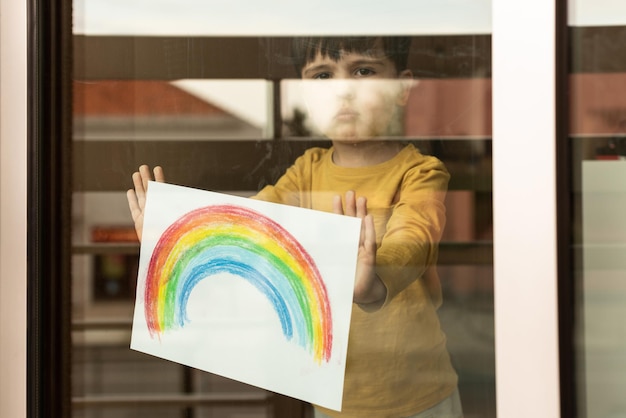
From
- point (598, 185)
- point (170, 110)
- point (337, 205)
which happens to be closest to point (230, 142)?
point (170, 110)

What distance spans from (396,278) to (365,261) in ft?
0.22

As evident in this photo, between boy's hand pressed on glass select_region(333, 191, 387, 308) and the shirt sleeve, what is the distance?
13 mm

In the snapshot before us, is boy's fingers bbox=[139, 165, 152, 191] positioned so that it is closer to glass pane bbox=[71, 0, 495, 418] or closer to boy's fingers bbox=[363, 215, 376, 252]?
glass pane bbox=[71, 0, 495, 418]

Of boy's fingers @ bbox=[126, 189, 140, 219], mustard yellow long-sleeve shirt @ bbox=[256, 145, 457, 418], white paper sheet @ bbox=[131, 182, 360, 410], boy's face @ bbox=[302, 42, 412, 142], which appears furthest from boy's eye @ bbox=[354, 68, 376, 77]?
boy's fingers @ bbox=[126, 189, 140, 219]

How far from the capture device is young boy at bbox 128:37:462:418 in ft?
4.66

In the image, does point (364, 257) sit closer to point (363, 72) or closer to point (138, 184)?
point (363, 72)

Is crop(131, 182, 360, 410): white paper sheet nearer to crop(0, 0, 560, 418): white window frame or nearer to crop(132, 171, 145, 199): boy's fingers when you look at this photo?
crop(132, 171, 145, 199): boy's fingers

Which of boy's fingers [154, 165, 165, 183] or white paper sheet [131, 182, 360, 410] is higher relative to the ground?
boy's fingers [154, 165, 165, 183]

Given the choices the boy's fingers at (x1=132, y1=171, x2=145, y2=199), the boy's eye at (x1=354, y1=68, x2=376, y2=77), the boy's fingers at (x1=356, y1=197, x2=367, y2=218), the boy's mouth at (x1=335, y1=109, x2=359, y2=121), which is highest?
the boy's eye at (x1=354, y1=68, x2=376, y2=77)

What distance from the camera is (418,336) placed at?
1.43m

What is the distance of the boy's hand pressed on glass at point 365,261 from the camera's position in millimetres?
1412

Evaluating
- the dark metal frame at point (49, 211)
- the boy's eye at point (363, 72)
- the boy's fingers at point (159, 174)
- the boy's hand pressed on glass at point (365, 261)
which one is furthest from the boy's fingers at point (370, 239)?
the dark metal frame at point (49, 211)

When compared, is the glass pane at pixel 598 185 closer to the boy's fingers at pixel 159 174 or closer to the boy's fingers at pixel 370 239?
the boy's fingers at pixel 370 239

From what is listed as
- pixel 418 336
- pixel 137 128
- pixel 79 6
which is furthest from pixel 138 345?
pixel 79 6
